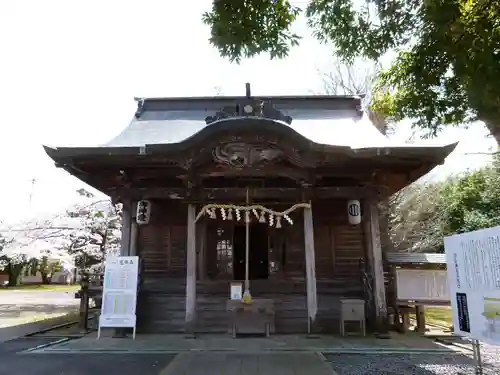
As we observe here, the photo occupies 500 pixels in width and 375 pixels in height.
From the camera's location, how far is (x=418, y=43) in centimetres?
629

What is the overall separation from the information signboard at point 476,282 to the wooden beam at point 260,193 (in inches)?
157

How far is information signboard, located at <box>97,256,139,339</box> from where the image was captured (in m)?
7.93

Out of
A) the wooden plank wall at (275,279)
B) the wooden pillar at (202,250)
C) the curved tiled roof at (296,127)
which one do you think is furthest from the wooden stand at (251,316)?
the curved tiled roof at (296,127)

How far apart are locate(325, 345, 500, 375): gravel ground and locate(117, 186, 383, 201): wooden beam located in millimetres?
3540

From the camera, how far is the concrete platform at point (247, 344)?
22.4 ft

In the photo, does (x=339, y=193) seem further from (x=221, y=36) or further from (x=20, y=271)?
(x=20, y=271)

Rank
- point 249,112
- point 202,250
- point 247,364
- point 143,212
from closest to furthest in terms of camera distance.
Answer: point 247,364 < point 249,112 < point 143,212 < point 202,250

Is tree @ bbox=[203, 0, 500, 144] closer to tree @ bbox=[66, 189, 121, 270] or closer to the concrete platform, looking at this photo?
the concrete platform

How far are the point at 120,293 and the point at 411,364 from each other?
556 centimetres

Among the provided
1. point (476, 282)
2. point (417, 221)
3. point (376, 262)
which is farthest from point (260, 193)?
point (417, 221)

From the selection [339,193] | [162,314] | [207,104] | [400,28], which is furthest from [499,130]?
[207,104]

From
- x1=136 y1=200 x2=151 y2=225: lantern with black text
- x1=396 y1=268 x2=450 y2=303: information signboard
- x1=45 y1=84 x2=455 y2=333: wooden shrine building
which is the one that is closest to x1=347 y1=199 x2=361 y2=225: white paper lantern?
x1=45 y1=84 x2=455 y2=333: wooden shrine building

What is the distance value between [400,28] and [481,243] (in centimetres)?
405

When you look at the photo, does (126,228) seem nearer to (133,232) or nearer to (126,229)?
(126,229)
